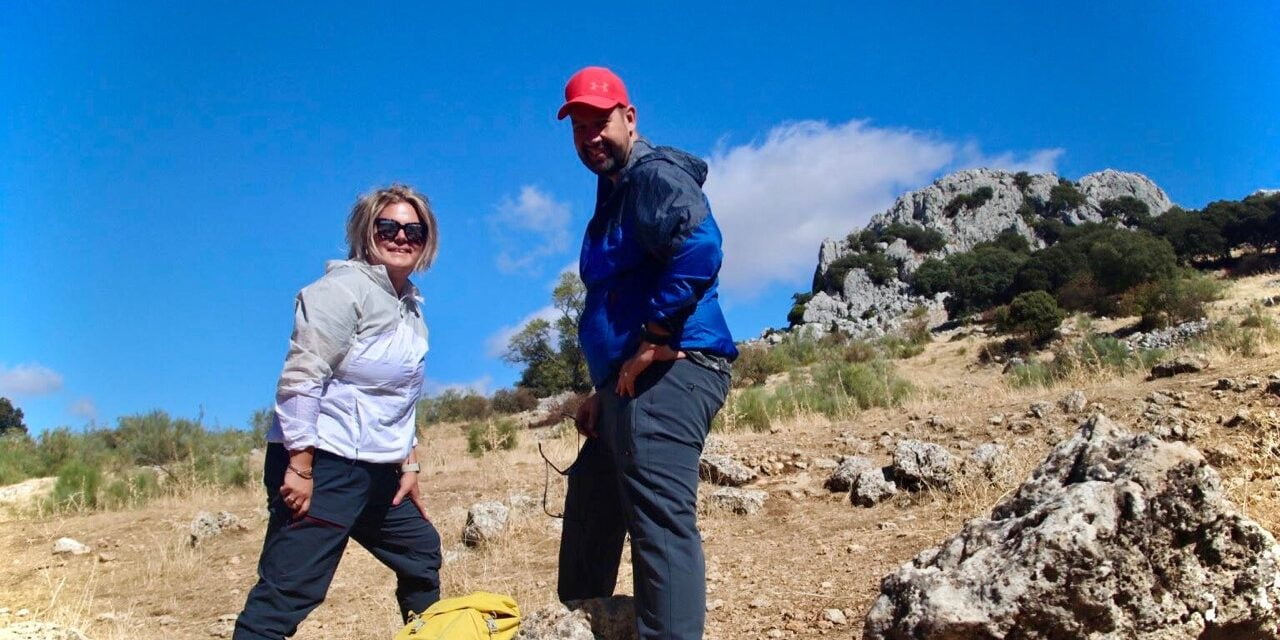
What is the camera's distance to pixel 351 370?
260 cm

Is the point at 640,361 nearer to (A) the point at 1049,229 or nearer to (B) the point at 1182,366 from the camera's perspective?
(B) the point at 1182,366

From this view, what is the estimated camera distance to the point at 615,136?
242 cm

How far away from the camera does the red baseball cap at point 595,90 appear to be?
7.78 ft

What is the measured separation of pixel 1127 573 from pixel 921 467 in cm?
333

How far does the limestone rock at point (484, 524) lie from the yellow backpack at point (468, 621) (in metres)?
3.27

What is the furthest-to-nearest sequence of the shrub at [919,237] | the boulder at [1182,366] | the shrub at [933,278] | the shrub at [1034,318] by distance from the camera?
1. the shrub at [919,237]
2. the shrub at [933,278]
3. the shrub at [1034,318]
4. the boulder at [1182,366]

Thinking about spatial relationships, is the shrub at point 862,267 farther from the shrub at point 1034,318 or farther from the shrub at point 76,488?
the shrub at point 76,488

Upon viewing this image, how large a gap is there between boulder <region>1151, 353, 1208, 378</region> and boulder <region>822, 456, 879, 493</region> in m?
4.03

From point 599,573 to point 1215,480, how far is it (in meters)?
1.69

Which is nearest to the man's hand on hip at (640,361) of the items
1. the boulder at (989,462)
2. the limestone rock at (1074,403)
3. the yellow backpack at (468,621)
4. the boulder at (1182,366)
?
the yellow backpack at (468,621)

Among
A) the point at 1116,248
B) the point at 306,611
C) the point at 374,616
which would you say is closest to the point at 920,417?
the point at 374,616

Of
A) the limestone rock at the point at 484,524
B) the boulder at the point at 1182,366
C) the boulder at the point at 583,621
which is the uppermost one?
the boulder at the point at 1182,366

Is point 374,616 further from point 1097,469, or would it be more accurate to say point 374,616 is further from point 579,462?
point 1097,469

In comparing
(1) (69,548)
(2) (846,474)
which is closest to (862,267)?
(2) (846,474)
